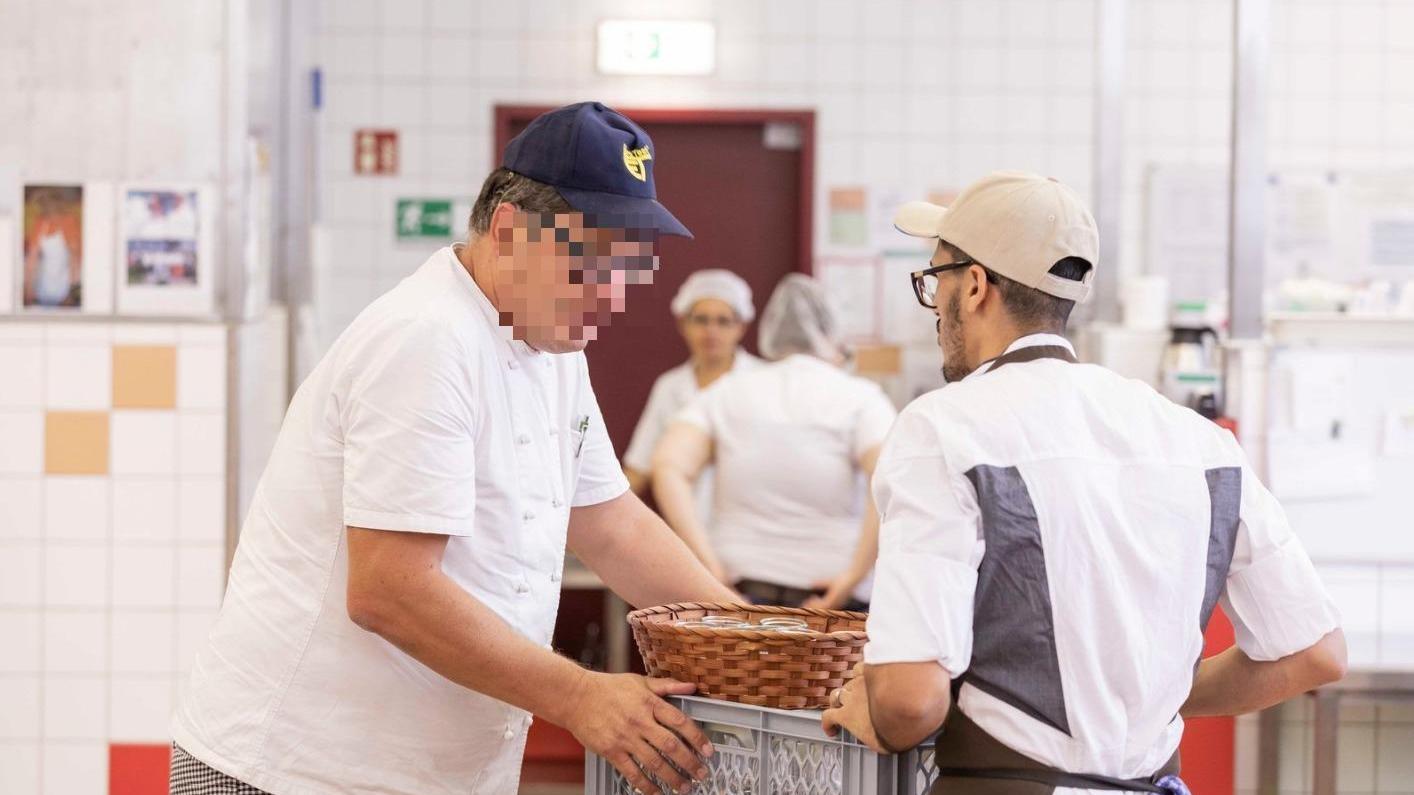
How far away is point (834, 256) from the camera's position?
6820 mm

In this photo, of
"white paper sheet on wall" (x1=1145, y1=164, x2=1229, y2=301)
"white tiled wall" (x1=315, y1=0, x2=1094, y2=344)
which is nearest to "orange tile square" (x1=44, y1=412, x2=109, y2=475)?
"white tiled wall" (x1=315, y1=0, x2=1094, y2=344)

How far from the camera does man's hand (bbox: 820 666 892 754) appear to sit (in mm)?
1688

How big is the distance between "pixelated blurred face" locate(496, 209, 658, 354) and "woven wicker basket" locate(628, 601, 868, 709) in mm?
374

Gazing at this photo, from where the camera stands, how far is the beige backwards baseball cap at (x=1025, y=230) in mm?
1774

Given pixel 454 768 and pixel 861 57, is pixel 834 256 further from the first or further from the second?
pixel 454 768

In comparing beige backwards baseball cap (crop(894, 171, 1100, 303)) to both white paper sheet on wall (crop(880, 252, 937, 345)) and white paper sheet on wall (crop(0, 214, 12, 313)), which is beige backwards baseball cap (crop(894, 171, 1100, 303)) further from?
white paper sheet on wall (crop(880, 252, 937, 345))

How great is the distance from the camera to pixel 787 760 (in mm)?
1818

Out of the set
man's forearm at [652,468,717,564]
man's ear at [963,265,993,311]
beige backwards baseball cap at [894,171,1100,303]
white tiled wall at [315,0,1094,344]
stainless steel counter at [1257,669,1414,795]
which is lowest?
stainless steel counter at [1257,669,1414,795]

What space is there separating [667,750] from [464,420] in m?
0.44

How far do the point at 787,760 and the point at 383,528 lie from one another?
1.72 feet

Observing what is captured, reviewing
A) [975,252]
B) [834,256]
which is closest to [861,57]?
[834,256]

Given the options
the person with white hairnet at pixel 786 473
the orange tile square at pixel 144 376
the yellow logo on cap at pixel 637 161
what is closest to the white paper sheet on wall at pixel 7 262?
the orange tile square at pixel 144 376

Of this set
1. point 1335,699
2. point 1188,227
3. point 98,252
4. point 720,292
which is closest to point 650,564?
point 98,252

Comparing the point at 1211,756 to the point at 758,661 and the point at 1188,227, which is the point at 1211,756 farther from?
the point at 1188,227
